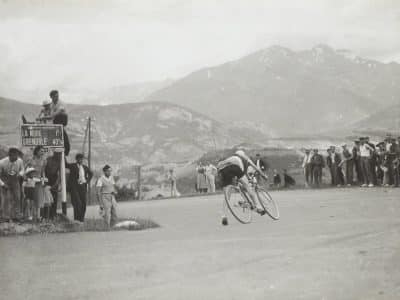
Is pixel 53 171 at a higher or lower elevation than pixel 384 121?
lower

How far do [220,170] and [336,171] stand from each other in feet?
42.1

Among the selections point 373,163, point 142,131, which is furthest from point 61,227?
point 142,131

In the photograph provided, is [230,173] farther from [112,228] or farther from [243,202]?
[112,228]

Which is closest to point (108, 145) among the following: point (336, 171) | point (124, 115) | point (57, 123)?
point (124, 115)

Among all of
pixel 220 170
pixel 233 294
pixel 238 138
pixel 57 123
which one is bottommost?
pixel 233 294

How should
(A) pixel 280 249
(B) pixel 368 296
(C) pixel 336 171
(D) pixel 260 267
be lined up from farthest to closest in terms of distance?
A: (C) pixel 336 171 < (A) pixel 280 249 < (D) pixel 260 267 < (B) pixel 368 296

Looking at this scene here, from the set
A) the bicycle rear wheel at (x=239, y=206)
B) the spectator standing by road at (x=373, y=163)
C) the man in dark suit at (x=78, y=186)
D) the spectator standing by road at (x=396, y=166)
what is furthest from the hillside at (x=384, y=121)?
the man in dark suit at (x=78, y=186)

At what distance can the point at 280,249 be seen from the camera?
825 cm

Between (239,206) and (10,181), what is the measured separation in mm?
4452

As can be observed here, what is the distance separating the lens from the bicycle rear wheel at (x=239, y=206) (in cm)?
1131

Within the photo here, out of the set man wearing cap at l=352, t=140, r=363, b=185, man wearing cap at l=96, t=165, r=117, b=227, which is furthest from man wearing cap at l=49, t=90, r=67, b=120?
man wearing cap at l=352, t=140, r=363, b=185

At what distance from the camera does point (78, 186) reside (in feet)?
42.1

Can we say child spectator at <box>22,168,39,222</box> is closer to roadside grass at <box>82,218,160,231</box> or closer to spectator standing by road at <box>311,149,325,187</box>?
roadside grass at <box>82,218,160,231</box>

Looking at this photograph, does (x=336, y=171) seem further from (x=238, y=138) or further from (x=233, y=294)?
(x=238, y=138)
